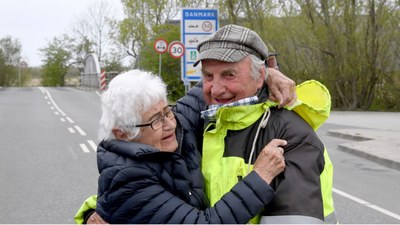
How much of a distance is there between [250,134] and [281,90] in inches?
8.9

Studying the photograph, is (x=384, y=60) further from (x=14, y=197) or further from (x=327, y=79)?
(x=14, y=197)

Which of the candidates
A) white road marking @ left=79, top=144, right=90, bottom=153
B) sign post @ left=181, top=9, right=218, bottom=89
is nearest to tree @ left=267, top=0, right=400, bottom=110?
sign post @ left=181, top=9, right=218, bottom=89

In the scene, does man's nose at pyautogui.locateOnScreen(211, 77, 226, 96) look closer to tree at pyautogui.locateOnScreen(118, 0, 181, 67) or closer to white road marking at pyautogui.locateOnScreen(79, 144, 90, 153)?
white road marking at pyautogui.locateOnScreen(79, 144, 90, 153)

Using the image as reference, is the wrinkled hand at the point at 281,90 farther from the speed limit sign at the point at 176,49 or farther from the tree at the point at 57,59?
the tree at the point at 57,59

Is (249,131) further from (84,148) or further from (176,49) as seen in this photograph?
(176,49)

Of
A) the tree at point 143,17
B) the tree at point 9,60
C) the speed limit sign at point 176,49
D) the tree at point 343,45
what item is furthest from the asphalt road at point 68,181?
the tree at point 9,60

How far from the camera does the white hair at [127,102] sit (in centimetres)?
223

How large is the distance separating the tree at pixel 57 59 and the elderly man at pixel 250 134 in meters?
72.5

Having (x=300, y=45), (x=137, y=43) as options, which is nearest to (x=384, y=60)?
(x=300, y=45)

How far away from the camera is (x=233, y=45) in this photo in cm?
222

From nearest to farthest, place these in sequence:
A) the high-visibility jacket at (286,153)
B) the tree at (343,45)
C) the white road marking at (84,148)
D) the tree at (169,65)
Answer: the high-visibility jacket at (286,153)
the white road marking at (84,148)
the tree at (343,45)
the tree at (169,65)

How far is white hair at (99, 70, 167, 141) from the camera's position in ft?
7.32

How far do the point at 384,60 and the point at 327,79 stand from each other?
294 cm

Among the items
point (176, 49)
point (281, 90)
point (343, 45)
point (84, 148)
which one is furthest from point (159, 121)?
point (343, 45)
